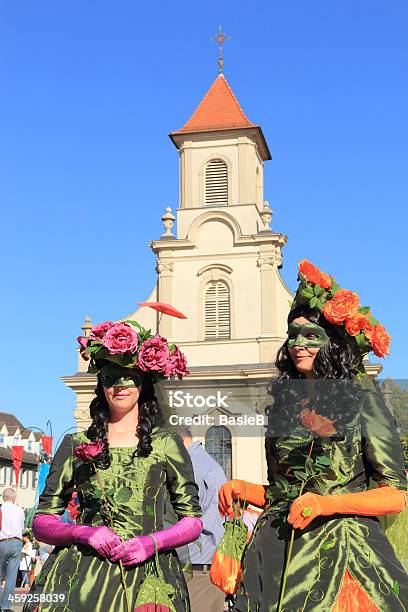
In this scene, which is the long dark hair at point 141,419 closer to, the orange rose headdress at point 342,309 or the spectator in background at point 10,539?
the orange rose headdress at point 342,309

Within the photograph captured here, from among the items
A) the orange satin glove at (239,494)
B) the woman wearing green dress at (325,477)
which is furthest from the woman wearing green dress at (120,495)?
the woman wearing green dress at (325,477)

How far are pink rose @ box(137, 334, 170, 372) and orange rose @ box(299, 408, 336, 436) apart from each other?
698mm

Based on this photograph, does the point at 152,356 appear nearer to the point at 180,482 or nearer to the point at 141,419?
the point at 141,419

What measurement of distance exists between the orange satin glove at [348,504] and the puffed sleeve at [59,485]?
1.07m

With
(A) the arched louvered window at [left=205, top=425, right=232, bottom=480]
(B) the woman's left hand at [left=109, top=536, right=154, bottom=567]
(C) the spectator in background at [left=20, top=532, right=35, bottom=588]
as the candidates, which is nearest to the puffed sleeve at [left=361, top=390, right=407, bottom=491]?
(B) the woman's left hand at [left=109, top=536, right=154, bottom=567]

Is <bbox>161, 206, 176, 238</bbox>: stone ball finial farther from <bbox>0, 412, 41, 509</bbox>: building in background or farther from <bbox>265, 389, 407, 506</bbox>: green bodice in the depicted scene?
<bbox>265, 389, 407, 506</bbox>: green bodice

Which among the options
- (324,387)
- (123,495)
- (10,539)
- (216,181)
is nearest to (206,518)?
(10,539)

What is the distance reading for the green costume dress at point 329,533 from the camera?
9.12ft

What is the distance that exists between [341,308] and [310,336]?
165 millimetres

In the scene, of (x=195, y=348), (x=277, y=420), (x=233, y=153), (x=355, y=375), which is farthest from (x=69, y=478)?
(x=233, y=153)

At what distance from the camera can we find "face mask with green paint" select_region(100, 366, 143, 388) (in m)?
3.53

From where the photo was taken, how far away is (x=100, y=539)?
3.14 metres

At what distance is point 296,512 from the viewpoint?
2.80m

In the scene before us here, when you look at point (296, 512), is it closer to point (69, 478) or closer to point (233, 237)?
point (69, 478)
